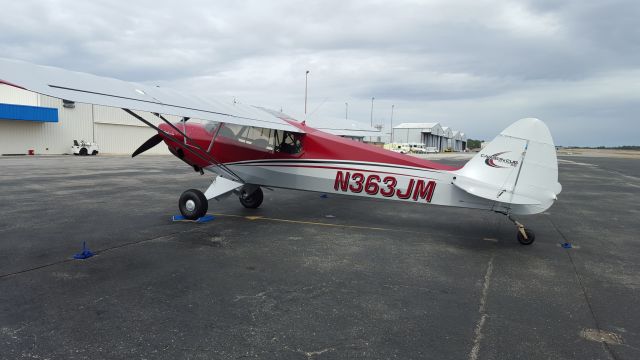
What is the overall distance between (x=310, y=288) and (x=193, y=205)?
4447mm

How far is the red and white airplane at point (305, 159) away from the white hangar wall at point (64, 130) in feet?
116

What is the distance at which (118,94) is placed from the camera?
5.58m

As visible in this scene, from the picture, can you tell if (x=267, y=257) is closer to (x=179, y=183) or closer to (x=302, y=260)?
(x=302, y=260)

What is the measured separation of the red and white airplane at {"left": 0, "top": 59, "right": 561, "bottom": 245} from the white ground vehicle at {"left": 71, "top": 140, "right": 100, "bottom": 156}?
1404 inches

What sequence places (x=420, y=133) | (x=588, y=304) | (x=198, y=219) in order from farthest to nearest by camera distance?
(x=420, y=133)
(x=198, y=219)
(x=588, y=304)

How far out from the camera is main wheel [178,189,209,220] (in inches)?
322

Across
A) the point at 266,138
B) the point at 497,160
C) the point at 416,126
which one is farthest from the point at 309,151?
the point at 416,126

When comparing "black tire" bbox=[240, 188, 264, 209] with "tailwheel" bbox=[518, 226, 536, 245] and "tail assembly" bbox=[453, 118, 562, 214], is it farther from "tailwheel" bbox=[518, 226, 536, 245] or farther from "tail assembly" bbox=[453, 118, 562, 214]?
"tailwheel" bbox=[518, 226, 536, 245]

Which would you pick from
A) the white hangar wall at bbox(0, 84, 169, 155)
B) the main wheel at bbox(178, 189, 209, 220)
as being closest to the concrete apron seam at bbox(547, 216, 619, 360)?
the main wheel at bbox(178, 189, 209, 220)

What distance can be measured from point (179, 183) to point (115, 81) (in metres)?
9.60

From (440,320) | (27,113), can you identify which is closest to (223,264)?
(440,320)

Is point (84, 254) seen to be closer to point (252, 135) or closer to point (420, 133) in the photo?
point (252, 135)

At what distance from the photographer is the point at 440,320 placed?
12.8 feet

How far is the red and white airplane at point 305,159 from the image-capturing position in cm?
556
